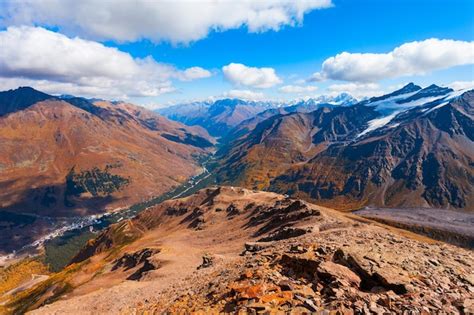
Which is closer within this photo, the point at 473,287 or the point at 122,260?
the point at 473,287

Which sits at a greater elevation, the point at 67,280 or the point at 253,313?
the point at 253,313

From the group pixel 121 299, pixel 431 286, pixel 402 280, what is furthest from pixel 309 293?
pixel 121 299

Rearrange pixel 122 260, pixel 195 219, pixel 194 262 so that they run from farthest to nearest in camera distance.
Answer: pixel 195 219, pixel 122 260, pixel 194 262

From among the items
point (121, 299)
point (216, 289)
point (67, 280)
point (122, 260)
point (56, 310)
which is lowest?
point (67, 280)

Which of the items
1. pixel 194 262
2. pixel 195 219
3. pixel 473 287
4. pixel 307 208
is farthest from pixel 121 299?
pixel 195 219

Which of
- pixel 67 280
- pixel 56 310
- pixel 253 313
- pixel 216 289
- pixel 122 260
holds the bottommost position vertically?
pixel 67 280

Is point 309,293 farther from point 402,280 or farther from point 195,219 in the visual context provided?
point 195,219

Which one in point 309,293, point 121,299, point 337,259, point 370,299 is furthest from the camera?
point 121,299

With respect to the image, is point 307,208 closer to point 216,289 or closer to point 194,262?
point 194,262

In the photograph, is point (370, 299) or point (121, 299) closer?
point (370, 299)
